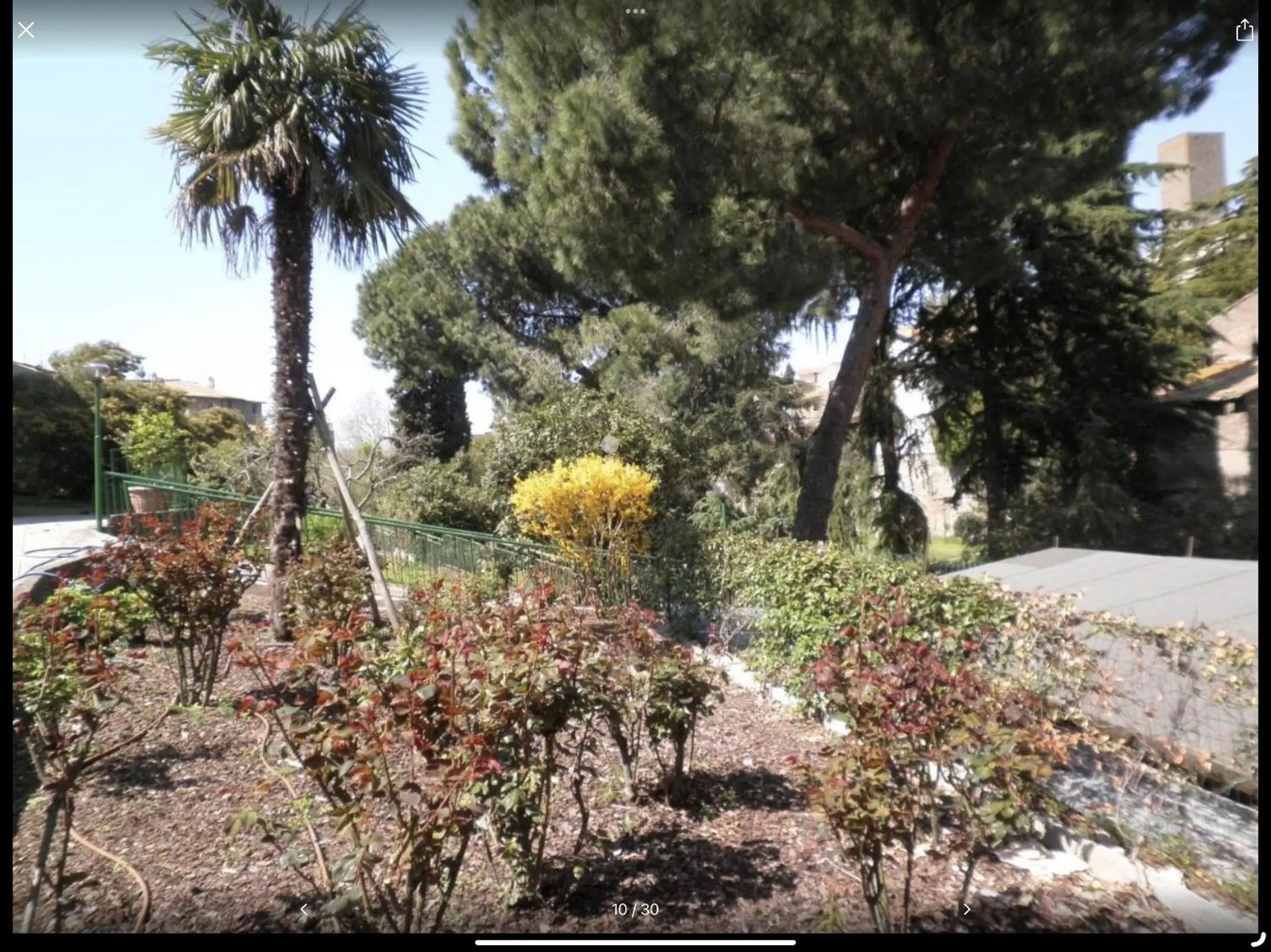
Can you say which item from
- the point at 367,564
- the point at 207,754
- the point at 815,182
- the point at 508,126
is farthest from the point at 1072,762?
the point at 508,126

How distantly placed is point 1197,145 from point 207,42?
16.8ft

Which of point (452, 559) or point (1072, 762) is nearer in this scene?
point (1072, 762)

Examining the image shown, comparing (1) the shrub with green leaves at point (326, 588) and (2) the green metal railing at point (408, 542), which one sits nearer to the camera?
(1) the shrub with green leaves at point (326, 588)

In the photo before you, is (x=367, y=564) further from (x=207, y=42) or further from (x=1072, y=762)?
(x=1072, y=762)

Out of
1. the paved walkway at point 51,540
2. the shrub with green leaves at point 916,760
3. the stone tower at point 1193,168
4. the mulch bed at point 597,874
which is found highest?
the stone tower at point 1193,168

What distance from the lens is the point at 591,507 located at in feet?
24.1

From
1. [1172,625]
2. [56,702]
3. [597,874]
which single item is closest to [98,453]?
[56,702]

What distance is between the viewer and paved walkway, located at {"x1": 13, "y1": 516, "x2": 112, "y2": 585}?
14.3 ft

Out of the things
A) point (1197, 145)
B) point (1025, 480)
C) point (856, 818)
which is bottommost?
point (856, 818)

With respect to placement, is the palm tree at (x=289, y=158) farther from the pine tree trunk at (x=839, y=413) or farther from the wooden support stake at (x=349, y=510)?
the pine tree trunk at (x=839, y=413)

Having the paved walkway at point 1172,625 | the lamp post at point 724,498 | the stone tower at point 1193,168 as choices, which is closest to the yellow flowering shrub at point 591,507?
the lamp post at point 724,498

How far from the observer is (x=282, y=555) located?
17.4 feet

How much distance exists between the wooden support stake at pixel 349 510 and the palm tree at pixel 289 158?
0.40 feet

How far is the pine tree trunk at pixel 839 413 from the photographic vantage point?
Answer: 7.50 m
